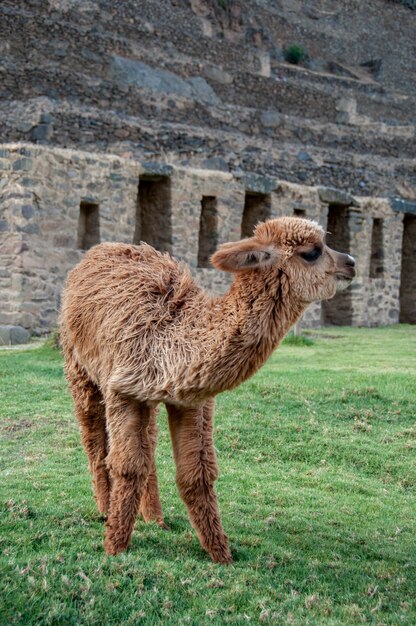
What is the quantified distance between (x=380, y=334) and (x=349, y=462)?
34.3 feet

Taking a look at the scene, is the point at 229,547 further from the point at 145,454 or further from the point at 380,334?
the point at 380,334

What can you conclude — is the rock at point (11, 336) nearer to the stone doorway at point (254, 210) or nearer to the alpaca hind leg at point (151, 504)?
the stone doorway at point (254, 210)

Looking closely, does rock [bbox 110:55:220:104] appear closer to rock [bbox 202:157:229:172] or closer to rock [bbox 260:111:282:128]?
rock [bbox 260:111:282:128]

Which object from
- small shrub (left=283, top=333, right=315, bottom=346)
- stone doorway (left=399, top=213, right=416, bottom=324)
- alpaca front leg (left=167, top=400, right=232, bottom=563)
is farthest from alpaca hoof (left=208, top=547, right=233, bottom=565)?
stone doorway (left=399, top=213, right=416, bottom=324)

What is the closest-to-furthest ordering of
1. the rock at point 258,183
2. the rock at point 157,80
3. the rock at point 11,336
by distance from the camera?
the rock at point 11,336
the rock at point 258,183
the rock at point 157,80

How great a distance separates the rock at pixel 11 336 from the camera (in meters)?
12.8

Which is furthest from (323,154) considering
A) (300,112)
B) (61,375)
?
(61,375)

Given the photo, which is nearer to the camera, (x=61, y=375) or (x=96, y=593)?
(x=96, y=593)

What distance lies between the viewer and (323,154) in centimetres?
3028

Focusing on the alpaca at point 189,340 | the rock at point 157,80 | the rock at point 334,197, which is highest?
the rock at point 157,80

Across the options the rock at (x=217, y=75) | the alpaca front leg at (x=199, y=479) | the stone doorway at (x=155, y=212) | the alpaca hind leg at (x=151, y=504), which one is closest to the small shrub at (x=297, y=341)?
the stone doorway at (x=155, y=212)

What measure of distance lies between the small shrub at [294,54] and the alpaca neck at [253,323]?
143 feet

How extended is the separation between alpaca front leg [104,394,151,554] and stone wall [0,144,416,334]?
9253mm

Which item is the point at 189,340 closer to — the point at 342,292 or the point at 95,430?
the point at 95,430
